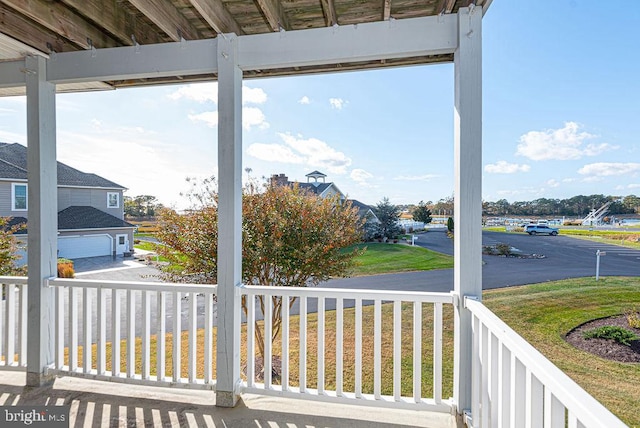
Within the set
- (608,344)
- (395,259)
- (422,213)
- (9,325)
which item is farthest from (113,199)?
(608,344)

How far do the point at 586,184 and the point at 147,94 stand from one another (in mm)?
5396

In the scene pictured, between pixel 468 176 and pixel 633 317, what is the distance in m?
1.86

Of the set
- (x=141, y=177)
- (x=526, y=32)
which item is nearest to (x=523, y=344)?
(x=526, y=32)

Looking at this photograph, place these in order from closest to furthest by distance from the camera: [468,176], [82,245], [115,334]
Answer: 1. [468,176]
2. [115,334]
3. [82,245]

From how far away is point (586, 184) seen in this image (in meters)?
2.62

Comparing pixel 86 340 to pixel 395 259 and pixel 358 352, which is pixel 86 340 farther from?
pixel 395 259

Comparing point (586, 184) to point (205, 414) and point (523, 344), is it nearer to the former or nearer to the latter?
point (523, 344)

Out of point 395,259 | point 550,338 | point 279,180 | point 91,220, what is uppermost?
point 279,180

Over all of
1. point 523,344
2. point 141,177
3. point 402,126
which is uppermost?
point 402,126

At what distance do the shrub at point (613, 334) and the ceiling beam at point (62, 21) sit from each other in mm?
4436

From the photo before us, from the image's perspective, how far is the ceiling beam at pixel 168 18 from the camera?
1937 mm

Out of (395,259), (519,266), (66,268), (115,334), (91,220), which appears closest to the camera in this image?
(115,334)

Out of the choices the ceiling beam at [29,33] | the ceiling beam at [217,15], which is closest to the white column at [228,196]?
the ceiling beam at [217,15]

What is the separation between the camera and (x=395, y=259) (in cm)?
367
